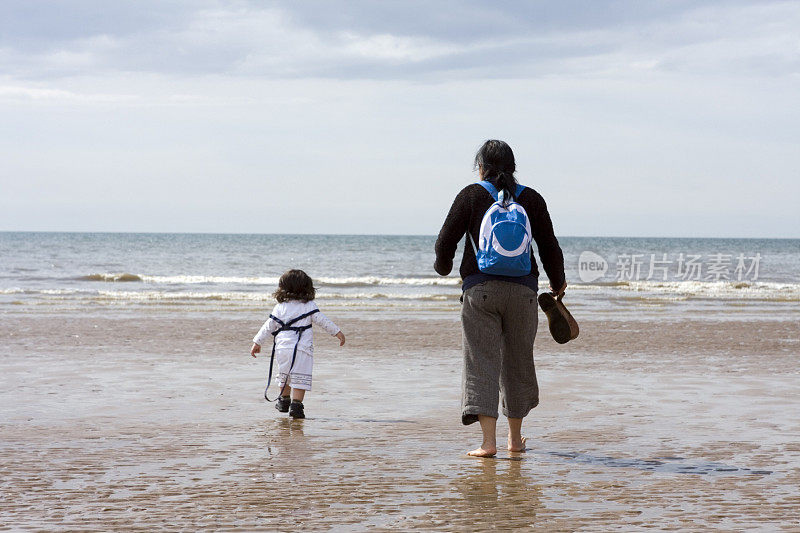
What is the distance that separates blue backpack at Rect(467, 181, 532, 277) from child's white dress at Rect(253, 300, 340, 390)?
2084mm

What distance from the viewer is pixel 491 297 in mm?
4902

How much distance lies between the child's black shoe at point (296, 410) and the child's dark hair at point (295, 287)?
31.6 inches

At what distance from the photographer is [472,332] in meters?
4.99

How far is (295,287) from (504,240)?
2.37m

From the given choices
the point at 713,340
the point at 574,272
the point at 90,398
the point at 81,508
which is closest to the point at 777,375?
the point at 713,340

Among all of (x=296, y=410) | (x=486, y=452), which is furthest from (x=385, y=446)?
(x=296, y=410)

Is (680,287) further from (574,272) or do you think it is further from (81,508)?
(81,508)

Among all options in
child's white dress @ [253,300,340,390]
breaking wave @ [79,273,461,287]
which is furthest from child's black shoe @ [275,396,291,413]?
breaking wave @ [79,273,461,287]

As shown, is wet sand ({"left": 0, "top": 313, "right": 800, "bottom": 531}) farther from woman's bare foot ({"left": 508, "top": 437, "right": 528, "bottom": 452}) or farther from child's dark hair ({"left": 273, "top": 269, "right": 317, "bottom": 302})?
child's dark hair ({"left": 273, "top": 269, "right": 317, "bottom": 302})

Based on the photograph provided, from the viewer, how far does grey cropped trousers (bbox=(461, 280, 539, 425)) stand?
193 inches

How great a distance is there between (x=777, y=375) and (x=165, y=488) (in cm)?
672

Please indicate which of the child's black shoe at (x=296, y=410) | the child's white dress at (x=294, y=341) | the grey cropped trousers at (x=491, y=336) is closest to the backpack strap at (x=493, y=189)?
the grey cropped trousers at (x=491, y=336)

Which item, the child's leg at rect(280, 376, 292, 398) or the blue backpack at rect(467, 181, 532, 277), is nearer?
the blue backpack at rect(467, 181, 532, 277)

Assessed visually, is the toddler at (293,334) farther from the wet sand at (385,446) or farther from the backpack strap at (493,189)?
the backpack strap at (493,189)
